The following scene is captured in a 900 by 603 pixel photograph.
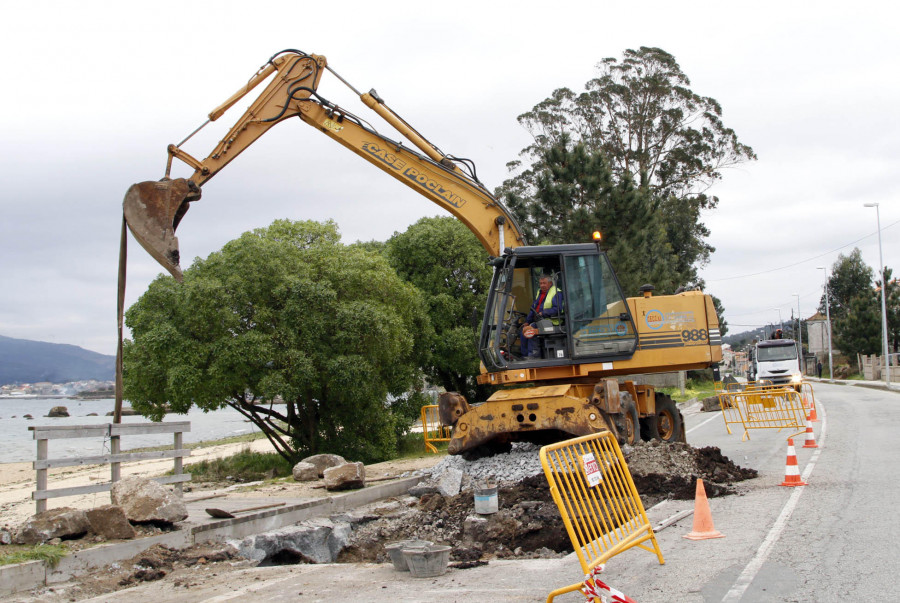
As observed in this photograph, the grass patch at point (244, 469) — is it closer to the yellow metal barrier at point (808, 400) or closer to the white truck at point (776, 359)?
the yellow metal barrier at point (808, 400)

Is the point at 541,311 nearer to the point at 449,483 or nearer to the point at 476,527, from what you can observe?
the point at 449,483

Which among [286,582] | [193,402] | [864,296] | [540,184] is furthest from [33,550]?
[864,296]

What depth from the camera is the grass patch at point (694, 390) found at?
3925 centimetres

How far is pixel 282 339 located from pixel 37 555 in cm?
1035

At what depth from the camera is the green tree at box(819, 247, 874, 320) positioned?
75125 mm

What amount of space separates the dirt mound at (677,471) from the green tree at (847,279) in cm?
6982

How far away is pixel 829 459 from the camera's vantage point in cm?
1391

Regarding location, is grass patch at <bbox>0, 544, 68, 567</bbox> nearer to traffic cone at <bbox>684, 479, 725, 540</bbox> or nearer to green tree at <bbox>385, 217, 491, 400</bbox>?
traffic cone at <bbox>684, 479, 725, 540</bbox>

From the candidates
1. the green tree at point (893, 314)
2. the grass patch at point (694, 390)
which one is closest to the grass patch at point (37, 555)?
the grass patch at point (694, 390)

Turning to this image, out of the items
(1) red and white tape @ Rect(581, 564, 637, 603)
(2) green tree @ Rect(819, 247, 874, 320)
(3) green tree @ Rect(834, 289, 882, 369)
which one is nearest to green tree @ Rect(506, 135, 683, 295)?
(1) red and white tape @ Rect(581, 564, 637, 603)

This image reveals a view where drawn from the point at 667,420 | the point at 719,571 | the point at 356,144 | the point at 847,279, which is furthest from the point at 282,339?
the point at 847,279

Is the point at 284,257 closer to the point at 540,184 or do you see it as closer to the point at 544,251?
the point at 544,251

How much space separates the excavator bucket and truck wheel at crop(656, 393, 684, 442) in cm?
935

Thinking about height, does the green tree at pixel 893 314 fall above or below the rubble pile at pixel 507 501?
above
